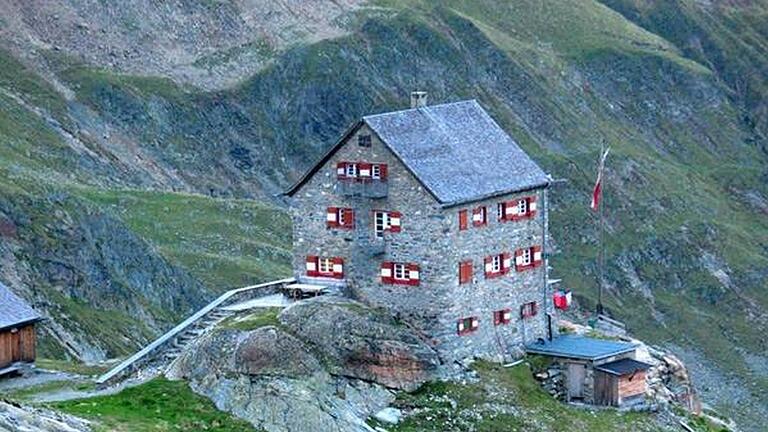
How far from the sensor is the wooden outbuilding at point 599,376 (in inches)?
4168

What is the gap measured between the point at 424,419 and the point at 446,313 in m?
7.02

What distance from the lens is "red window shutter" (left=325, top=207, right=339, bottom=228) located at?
106m

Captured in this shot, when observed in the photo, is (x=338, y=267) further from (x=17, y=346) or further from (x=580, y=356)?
(x=17, y=346)

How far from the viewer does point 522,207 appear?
110 m

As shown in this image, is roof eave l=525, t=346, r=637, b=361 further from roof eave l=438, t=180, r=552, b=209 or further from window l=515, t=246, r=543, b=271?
roof eave l=438, t=180, r=552, b=209

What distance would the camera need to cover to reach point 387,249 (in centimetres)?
10412

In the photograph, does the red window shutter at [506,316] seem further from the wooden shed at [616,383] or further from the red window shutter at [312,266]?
the red window shutter at [312,266]

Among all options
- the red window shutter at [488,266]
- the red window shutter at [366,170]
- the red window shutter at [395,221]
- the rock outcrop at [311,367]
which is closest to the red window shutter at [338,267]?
the rock outcrop at [311,367]

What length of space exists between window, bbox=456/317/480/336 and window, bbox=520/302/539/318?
15.4ft

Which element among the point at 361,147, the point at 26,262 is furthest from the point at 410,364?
the point at 26,262

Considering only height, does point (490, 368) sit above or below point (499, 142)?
below

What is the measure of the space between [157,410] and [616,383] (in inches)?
1011

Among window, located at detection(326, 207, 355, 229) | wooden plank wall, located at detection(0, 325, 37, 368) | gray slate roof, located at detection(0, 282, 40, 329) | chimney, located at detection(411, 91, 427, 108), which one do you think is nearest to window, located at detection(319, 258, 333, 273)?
window, located at detection(326, 207, 355, 229)

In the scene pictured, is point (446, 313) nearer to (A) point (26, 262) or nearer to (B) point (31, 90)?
(A) point (26, 262)
